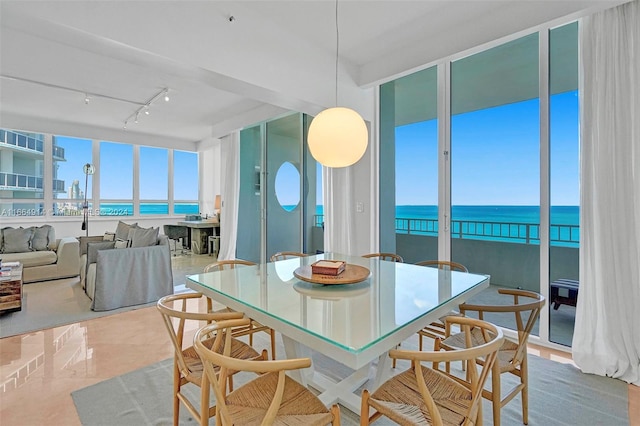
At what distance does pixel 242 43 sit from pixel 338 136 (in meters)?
1.41

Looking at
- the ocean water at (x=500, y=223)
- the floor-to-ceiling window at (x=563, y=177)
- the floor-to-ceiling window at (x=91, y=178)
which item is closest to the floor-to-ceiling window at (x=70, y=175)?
the floor-to-ceiling window at (x=91, y=178)

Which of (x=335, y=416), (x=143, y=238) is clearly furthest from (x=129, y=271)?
(x=335, y=416)

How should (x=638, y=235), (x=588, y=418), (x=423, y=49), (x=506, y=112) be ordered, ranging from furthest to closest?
(x=423, y=49), (x=506, y=112), (x=638, y=235), (x=588, y=418)

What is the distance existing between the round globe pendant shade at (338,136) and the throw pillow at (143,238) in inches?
115

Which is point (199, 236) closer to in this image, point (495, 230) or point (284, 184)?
point (284, 184)

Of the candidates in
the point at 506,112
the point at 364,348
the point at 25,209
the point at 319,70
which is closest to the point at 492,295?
the point at 506,112

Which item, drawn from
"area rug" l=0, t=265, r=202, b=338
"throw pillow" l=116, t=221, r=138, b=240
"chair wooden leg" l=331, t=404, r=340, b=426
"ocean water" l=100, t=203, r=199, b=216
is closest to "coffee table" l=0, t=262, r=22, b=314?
"area rug" l=0, t=265, r=202, b=338

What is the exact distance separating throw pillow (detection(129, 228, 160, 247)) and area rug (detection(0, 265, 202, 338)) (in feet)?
2.53

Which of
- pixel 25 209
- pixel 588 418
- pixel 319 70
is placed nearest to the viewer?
pixel 588 418

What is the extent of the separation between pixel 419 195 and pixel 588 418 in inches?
90.4

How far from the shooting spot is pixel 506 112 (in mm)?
3086

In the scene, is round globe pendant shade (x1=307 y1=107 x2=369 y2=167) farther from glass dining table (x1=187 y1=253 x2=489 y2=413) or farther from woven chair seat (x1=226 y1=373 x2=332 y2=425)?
woven chair seat (x1=226 y1=373 x2=332 y2=425)

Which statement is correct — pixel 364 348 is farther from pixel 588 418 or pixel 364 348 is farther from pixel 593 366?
pixel 593 366

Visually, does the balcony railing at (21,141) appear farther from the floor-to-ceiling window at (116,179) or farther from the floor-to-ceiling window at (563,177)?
the floor-to-ceiling window at (563,177)
